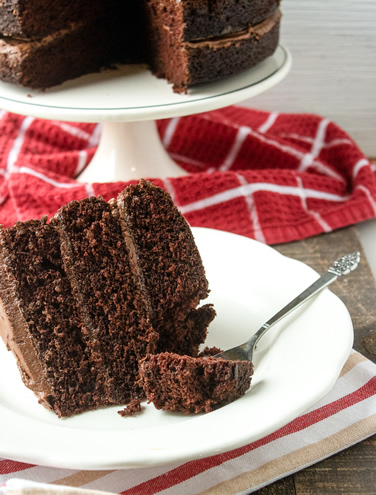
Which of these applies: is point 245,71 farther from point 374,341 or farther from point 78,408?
point 78,408

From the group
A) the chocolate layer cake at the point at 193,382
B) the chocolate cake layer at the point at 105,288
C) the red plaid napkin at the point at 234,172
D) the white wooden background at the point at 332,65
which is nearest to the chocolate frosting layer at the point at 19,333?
the chocolate cake layer at the point at 105,288

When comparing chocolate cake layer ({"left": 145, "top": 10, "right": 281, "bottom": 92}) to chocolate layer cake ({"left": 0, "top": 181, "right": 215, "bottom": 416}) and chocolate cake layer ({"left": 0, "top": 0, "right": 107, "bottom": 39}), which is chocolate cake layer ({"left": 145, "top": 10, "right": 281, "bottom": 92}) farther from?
chocolate layer cake ({"left": 0, "top": 181, "right": 215, "bottom": 416})

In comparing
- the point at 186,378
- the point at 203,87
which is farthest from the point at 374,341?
the point at 203,87

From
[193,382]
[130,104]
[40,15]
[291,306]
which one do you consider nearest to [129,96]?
[130,104]

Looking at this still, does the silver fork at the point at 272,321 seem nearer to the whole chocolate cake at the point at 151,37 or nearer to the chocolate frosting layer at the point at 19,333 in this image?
the chocolate frosting layer at the point at 19,333

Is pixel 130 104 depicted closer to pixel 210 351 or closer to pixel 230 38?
pixel 230 38
